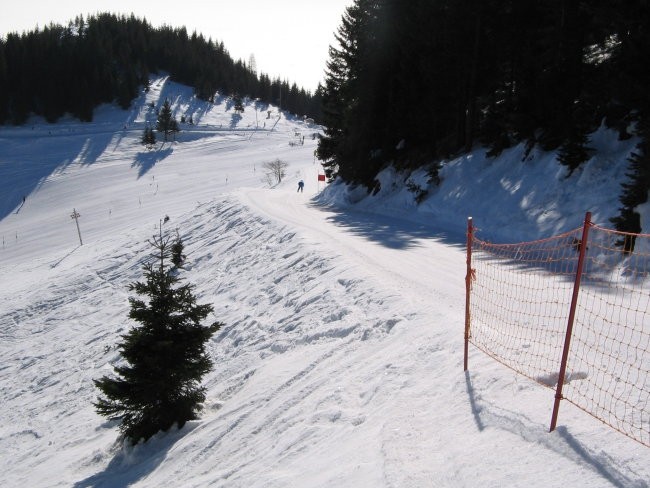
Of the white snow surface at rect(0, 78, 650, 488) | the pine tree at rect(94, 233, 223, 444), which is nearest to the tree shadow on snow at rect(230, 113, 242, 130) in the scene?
the white snow surface at rect(0, 78, 650, 488)

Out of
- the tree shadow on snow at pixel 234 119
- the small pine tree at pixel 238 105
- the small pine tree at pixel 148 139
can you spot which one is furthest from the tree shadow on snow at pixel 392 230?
the small pine tree at pixel 238 105

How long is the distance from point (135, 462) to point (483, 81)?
2517cm

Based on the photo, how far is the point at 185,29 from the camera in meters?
159

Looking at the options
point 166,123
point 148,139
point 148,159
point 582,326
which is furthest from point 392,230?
point 166,123

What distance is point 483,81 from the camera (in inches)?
1041

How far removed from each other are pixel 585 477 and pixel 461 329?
14.4 ft

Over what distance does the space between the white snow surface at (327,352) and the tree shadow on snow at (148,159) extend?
1422 inches

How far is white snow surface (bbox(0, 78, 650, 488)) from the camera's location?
5.54 metres

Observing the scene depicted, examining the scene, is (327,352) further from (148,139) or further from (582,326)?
(148,139)

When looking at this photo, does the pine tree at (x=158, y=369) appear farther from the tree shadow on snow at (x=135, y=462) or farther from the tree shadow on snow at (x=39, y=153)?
the tree shadow on snow at (x=39, y=153)

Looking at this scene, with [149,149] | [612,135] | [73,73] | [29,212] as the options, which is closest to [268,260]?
[612,135]

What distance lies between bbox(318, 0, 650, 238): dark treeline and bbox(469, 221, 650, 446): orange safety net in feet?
8.75

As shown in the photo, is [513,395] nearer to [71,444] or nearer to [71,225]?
[71,444]

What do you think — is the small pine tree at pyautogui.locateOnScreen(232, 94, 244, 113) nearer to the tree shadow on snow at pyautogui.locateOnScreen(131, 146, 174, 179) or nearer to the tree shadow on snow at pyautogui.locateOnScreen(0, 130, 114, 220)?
the tree shadow on snow at pyautogui.locateOnScreen(0, 130, 114, 220)
